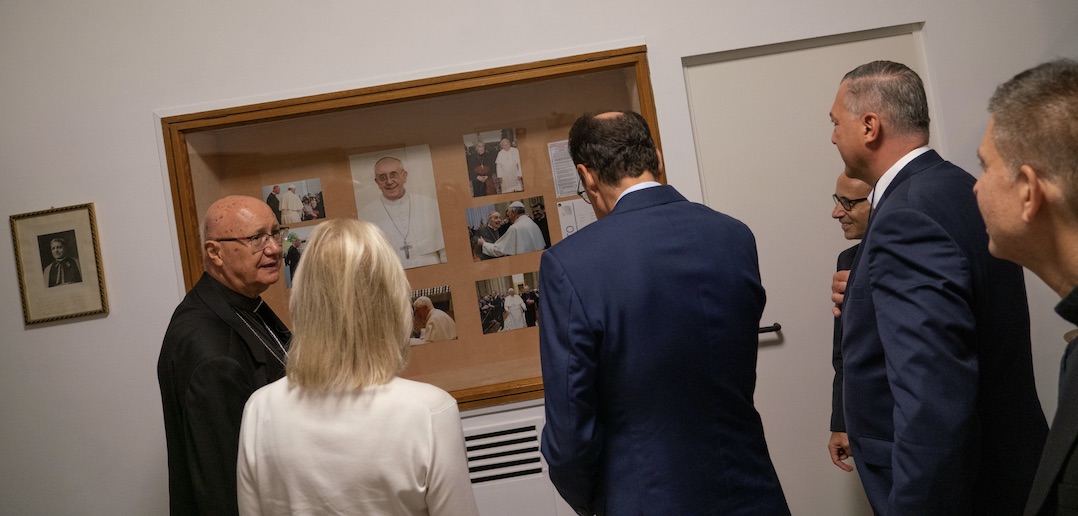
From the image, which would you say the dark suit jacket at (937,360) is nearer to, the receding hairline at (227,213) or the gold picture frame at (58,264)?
the receding hairline at (227,213)

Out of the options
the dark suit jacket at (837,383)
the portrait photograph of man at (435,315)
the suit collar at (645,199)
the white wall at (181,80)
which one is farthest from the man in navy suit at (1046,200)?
the portrait photograph of man at (435,315)

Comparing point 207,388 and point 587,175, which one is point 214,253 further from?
point 587,175

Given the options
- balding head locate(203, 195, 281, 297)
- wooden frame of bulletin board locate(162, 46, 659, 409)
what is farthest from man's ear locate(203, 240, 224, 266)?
wooden frame of bulletin board locate(162, 46, 659, 409)

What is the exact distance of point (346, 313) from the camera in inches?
63.9

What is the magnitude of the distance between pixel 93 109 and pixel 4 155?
442 mm

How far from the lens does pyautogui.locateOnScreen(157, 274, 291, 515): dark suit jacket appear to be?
6.84 ft

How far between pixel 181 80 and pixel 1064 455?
339cm

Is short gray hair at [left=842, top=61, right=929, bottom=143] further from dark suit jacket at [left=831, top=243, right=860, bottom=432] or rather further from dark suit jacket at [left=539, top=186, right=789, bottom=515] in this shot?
dark suit jacket at [left=831, top=243, right=860, bottom=432]

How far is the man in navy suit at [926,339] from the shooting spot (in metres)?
1.63

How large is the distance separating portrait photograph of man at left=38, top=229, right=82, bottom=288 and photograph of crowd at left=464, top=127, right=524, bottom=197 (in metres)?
1.70

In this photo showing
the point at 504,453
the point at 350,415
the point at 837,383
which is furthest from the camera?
the point at 504,453

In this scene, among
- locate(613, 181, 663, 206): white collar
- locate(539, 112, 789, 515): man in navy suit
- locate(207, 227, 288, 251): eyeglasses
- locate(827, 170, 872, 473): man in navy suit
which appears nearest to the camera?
locate(539, 112, 789, 515): man in navy suit

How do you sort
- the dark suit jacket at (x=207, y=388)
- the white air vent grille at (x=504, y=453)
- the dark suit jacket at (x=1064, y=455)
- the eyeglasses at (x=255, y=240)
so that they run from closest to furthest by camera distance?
the dark suit jacket at (x=1064, y=455) < the dark suit jacket at (x=207, y=388) < the eyeglasses at (x=255, y=240) < the white air vent grille at (x=504, y=453)

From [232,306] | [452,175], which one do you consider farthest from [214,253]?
[452,175]
